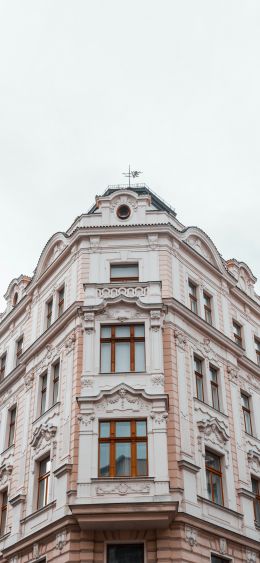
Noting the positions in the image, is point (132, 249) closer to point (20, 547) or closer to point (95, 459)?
point (95, 459)

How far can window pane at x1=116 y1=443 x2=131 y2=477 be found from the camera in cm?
2462

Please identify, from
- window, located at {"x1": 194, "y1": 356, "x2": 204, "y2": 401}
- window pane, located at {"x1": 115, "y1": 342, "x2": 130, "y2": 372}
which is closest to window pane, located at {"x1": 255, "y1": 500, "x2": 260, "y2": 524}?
window, located at {"x1": 194, "y1": 356, "x2": 204, "y2": 401}

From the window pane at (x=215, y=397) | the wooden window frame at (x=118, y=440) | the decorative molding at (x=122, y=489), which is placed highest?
the window pane at (x=215, y=397)

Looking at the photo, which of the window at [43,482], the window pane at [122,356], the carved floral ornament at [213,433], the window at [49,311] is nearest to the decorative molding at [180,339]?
the window pane at [122,356]

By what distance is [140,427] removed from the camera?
1006 inches

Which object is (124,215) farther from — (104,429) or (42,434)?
(104,429)

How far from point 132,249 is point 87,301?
12.7 feet

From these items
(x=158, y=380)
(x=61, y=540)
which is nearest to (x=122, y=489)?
(x=61, y=540)

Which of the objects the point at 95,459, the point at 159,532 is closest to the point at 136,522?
the point at 159,532

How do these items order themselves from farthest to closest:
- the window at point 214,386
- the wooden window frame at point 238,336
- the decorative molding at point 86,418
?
the wooden window frame at point 238,336
the window at point 214,386
the decorative molding at point 86,418

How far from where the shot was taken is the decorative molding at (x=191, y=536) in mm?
24031

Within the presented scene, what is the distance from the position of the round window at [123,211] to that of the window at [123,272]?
8.99 feet

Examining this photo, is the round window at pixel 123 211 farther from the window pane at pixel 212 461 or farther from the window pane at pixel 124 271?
the window pane at pixel 212 461

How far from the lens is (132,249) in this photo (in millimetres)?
31438
